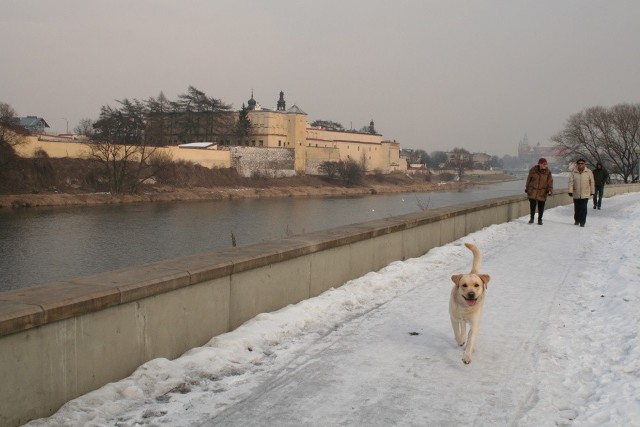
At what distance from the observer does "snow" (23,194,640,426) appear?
3.94 meters

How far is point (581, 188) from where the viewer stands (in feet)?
49.4

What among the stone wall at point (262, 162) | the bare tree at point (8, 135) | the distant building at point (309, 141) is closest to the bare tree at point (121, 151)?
the bare tree at point (8, 135)

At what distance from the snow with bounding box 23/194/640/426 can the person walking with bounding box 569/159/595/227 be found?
7.46 m

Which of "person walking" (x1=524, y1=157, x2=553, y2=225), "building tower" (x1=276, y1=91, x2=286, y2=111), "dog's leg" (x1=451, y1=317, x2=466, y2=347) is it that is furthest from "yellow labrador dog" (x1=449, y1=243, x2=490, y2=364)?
"building tower" (x1=276, y1=91, x2=286, y2=111)

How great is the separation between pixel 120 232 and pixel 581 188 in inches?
902

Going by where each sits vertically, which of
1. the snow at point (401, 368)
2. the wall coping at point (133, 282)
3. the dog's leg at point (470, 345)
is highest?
the wall coping at point (133, 282)

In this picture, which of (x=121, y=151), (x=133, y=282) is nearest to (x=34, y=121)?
(x=121, y=151)

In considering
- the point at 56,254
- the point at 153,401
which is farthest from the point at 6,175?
the point at 153,401

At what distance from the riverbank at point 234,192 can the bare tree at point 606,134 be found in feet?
82.3

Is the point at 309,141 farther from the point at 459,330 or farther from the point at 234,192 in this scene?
the point at 459,330

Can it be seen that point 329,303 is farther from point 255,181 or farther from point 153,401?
point 255,181

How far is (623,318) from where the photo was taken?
605cm

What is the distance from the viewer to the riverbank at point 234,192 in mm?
46772

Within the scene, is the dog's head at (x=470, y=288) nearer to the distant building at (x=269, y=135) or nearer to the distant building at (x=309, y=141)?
the distant building at (x=269, y=135)
